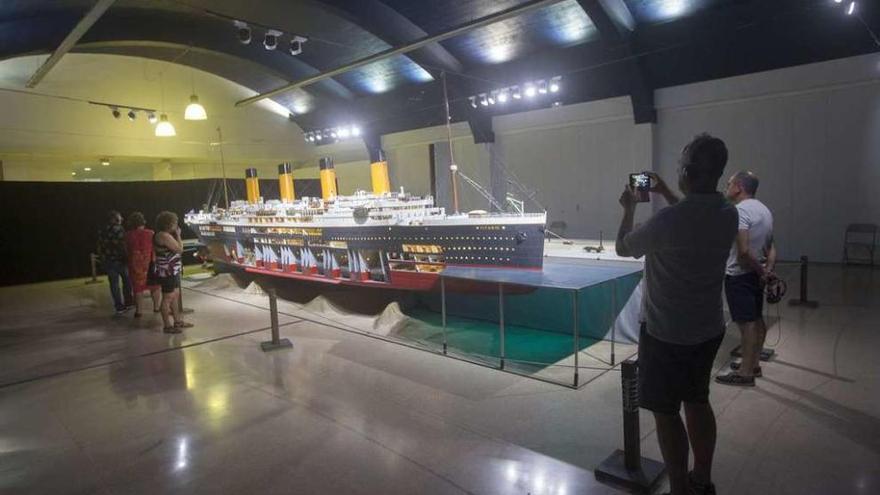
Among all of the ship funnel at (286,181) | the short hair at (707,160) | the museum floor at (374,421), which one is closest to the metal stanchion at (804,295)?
the museum floor at (374,421)

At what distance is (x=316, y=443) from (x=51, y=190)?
569 inches

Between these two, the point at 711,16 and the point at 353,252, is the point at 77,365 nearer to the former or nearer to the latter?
the point at 353,252

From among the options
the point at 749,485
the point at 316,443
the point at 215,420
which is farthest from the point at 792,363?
the point at 215,420

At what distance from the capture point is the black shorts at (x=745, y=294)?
423cm

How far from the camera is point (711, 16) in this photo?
1038 cm

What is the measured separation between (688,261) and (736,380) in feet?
9.01

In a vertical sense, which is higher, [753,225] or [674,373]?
[753,225]

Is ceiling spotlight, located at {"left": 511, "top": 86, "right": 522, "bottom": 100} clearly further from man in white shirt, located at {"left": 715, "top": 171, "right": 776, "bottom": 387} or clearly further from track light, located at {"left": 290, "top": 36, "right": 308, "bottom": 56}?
man in white shirt, located at {"left": 715, "top": 171, "right": 776, "bottom": 387}

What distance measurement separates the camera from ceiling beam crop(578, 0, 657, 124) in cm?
1038

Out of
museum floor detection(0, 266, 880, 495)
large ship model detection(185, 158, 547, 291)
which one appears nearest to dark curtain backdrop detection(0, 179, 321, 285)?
large ship model detection(185, 158, 547, 291)

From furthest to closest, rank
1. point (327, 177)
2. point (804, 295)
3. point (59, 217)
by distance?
1. point (59, 217)
2. point (327, 177)
3. point (804, 295)

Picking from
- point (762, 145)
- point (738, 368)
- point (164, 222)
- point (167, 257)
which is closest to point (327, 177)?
point (164, 222)

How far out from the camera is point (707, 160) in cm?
237

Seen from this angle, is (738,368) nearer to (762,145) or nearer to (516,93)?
(762,145)
